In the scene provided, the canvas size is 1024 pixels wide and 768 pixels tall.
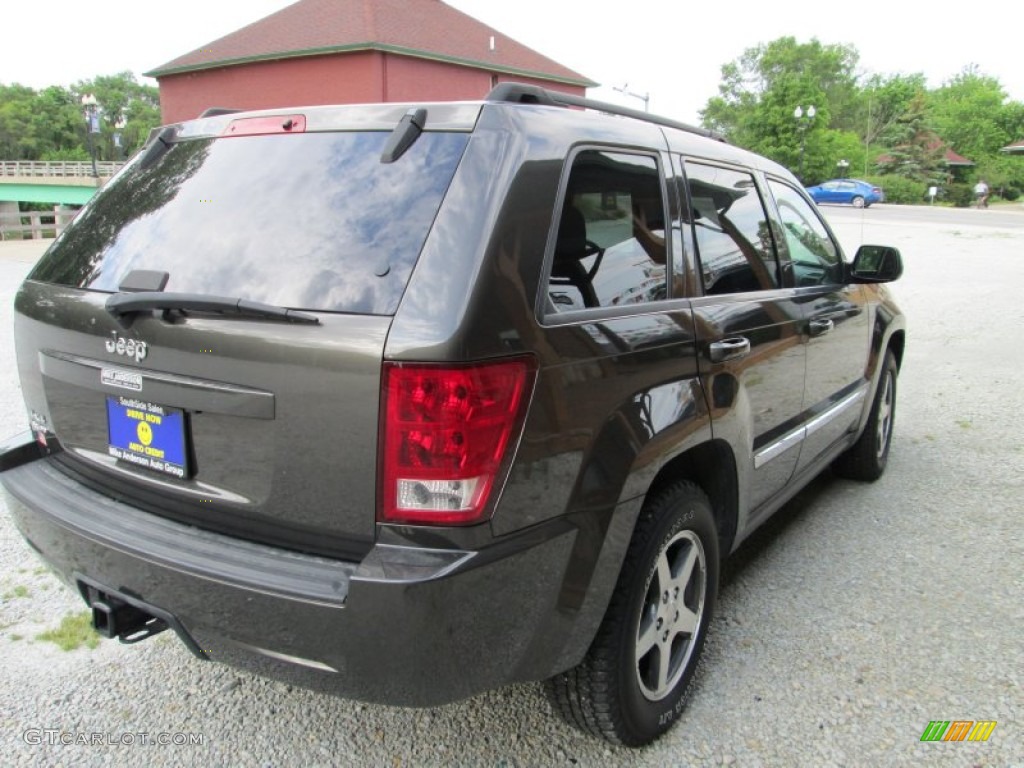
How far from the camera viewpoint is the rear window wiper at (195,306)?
1849 mm

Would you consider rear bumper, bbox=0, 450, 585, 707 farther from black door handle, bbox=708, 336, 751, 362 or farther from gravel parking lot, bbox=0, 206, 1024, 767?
black door handle, bbox=708, 336, 751, 362

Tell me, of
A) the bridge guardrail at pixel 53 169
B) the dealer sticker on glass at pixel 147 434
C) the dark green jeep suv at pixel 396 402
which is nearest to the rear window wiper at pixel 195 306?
the dark green jeep suv at pixel 396 402

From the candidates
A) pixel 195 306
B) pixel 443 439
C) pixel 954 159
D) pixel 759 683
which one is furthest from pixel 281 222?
pixel 954 159

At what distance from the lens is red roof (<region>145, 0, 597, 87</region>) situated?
35.7 meters

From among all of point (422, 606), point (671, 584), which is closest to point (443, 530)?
point (422, 606)

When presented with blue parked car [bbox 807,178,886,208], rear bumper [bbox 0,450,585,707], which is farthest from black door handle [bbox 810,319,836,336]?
blue parked car [bbox 807,178,886,208]

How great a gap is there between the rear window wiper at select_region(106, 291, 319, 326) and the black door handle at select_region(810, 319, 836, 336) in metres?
2.31

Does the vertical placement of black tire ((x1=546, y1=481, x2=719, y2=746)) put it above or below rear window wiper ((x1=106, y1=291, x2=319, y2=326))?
below

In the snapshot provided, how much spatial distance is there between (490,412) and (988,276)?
16.5 meters

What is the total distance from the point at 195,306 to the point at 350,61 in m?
37.0

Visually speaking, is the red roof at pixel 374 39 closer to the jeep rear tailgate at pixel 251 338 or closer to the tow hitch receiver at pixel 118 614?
the jeep rear tailgate at pixel 251 338

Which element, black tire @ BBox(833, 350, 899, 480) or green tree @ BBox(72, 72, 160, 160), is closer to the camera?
black tire @ BBox(833, 350, 899, 480)

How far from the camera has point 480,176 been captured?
187 cm

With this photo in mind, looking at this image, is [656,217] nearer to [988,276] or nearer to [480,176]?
[480,176]
